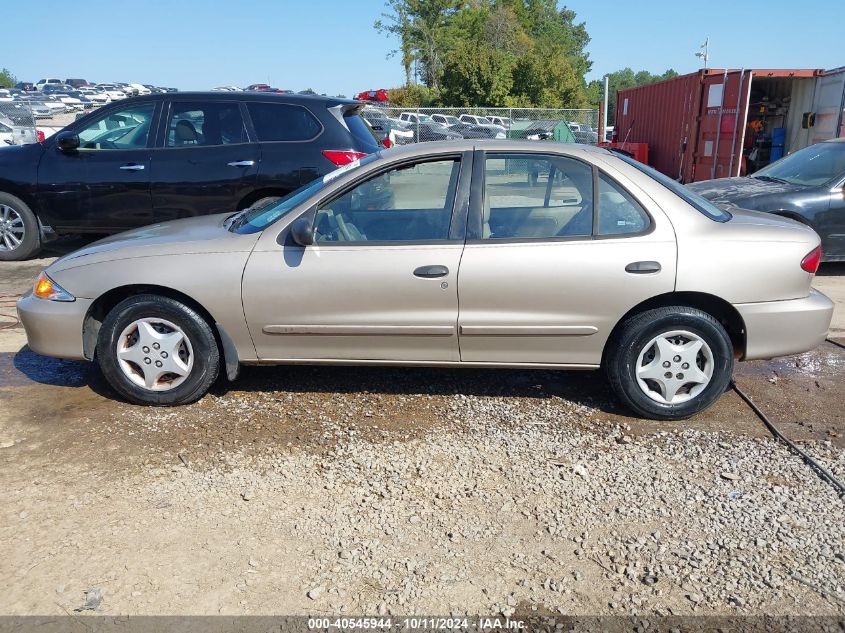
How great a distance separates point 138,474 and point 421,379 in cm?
193

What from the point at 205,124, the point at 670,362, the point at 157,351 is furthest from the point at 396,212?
the point at 205,124

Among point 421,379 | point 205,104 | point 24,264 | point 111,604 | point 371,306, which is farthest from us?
point 24,264

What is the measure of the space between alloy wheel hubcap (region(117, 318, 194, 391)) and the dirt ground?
221 mm

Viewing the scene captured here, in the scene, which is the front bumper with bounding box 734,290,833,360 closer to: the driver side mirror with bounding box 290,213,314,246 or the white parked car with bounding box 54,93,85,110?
the driver side mirror with bounding box 290,213,314,246

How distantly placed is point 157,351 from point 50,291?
80cm

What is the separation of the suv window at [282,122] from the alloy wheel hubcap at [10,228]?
3106 mm

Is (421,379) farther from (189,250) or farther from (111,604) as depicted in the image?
(111,604)

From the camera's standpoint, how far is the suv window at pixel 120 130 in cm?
737

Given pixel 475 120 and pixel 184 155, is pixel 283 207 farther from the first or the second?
pixel 475 120

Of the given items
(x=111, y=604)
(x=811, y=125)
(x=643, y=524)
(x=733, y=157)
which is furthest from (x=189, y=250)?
(x=811, y=125)

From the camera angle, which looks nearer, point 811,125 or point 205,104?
point 205,104

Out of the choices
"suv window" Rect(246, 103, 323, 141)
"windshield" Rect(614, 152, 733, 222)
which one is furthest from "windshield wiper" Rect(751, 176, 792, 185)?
"suv window" Rect(246, 103, 323, 141)

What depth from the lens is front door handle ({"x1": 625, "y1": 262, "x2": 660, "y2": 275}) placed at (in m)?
3.80

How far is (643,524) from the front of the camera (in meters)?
3.02
